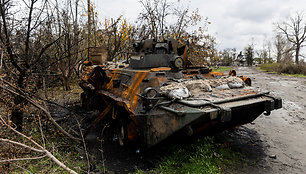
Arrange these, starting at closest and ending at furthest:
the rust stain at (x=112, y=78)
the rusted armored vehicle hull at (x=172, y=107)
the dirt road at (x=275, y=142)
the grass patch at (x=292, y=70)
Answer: the rusted armored vehicle hull at (x=172, y=107) < the dirt road at (x=275, y=142) < the rust stain at (x=112, y=78) < the grass patch at (x=292, y=70)

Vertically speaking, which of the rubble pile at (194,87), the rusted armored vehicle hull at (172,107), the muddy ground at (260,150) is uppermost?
the rubble pile at (194,87)

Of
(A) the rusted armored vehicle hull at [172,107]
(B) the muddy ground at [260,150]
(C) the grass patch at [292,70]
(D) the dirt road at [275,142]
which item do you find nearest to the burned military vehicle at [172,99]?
(A) the rusted armored vehicle hull at [172,107]

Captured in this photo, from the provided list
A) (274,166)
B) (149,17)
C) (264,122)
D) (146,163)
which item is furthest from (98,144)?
(149,17)

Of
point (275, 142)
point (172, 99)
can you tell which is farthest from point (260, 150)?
point (172, 99)

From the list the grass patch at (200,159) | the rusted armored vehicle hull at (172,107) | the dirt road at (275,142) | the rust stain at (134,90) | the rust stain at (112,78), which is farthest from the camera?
the rust stain at (112,78)

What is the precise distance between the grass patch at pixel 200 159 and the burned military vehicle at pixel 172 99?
0.50 metres

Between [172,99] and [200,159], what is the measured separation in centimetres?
135

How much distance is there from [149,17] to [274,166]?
31.8 feet

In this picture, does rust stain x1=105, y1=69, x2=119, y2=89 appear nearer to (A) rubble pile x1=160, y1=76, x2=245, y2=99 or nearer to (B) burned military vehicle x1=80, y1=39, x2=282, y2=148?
(B) burned military vehicle x1=80, y1=39, x2=282, y2=148

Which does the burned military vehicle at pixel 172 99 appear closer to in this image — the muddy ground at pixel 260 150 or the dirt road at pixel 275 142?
the muddy ground at pixel 260 150

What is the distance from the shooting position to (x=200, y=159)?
13.8ft

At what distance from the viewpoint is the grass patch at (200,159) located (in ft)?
13.0

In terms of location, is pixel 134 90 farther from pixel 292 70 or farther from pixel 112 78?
pixel 292 70

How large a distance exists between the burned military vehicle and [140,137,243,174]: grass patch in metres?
0.50
